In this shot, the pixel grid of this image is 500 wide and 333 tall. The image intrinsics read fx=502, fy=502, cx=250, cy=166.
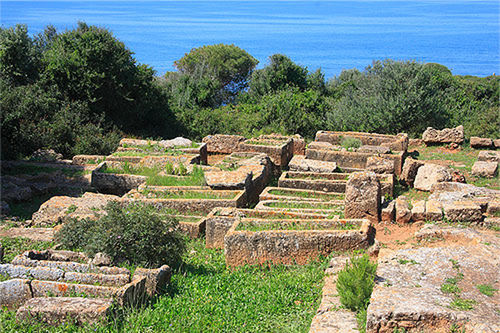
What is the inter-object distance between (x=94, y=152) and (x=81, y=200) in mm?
6779

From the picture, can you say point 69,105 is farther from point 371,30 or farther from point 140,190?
point 371,30

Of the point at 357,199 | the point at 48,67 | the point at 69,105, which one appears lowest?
the point at 357,199

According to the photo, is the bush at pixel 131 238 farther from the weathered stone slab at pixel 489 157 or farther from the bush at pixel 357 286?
the weathered stone slab at pixel 489 157

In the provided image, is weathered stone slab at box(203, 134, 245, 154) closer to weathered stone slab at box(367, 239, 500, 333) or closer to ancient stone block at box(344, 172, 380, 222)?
ancient stone block at box(344, 172, 380, 222)

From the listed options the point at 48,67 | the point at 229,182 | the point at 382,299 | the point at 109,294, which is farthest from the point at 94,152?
the point at 382,299

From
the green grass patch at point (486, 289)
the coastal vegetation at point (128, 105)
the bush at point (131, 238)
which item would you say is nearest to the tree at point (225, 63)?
the coastal vegetation at point (128, 105)

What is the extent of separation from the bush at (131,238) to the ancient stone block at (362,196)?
3.46m

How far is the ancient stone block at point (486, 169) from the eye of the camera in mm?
13695

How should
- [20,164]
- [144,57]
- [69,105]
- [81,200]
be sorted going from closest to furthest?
[81,200] → [20,164] → [69,105] → [144,57]

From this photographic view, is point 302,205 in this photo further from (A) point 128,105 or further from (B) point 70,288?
(A) point 128,105

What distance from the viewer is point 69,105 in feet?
65.2

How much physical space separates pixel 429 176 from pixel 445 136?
608 cm

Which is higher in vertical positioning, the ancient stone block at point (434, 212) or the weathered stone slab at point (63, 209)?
the ancient stone block at point (434, 212)

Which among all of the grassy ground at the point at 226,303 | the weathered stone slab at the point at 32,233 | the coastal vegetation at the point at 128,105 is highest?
the coastal vegetation at the point at 128,105
